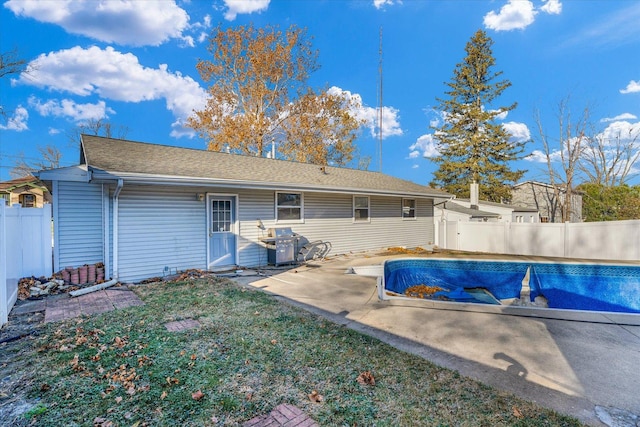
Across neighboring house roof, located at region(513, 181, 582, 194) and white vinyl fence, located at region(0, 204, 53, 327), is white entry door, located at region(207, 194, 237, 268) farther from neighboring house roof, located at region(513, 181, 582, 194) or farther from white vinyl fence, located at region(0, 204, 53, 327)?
neighboring house roof, located at region(513, 181, 582, 194)

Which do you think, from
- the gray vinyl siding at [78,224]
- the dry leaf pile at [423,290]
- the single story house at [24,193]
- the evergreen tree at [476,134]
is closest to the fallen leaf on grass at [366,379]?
the dry leaf pile at [423,290]

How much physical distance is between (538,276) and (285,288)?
6442mm

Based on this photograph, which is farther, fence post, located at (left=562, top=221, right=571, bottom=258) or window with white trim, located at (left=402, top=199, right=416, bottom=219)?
window with white trim, located at (left=402, top=199, right=416, bottom=219)

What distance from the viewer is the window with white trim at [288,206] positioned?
9961mm

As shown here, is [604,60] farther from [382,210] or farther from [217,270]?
[217,270]

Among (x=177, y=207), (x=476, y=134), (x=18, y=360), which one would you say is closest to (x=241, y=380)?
(x=18, y=360)

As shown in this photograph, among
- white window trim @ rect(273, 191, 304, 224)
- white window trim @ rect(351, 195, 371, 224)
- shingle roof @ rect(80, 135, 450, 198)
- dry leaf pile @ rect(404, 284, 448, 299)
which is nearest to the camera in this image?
shingle roof @ rect(80, 135, 450, 198)

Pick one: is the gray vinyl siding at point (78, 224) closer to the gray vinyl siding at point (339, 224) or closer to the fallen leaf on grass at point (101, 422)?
the gray vinyl siding at point (339, 224)

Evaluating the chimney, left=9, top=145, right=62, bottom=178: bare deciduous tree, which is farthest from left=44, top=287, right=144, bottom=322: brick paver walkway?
left=9, top=145, right=62, bottom=178: bare deciduous tree

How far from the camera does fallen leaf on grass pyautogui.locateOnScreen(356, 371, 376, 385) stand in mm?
2931

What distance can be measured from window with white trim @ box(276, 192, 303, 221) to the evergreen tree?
20822mm

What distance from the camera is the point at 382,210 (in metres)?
13.2

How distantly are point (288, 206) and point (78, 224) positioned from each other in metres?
5.62

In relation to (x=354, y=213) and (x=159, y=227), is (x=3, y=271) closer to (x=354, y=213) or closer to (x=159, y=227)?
(x=159, y=227)
